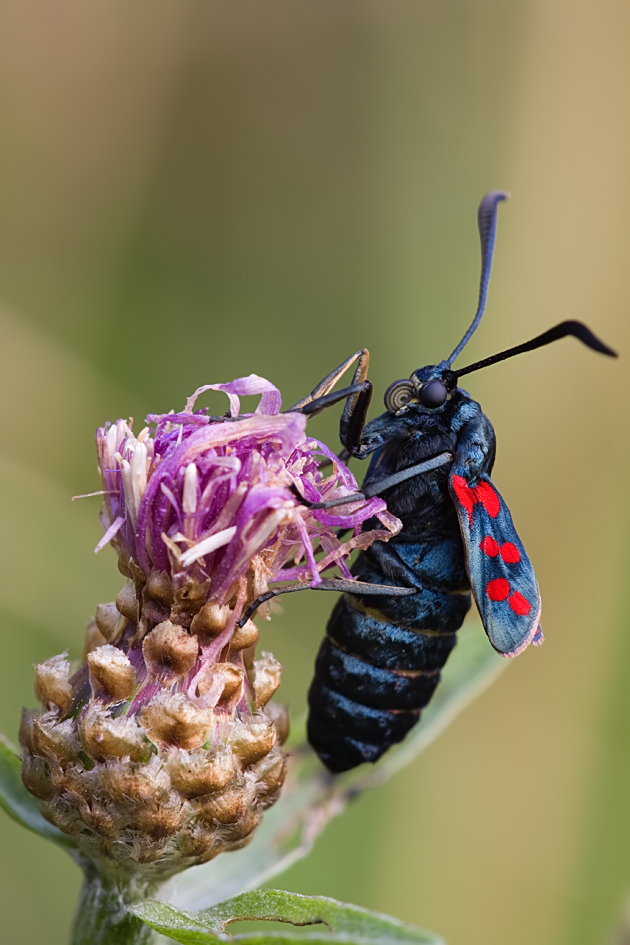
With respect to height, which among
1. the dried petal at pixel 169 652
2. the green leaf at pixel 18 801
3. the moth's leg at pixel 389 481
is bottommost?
the green leaf at pixel 18 801

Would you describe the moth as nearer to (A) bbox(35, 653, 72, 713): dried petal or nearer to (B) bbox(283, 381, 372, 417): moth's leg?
(B) bbox(283, 381, 372, 417): moth's leg

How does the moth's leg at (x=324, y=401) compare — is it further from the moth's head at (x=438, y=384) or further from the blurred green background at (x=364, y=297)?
the blurred green background at (x=364, y=297)

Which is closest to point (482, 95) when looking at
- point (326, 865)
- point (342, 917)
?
point (326, 865)

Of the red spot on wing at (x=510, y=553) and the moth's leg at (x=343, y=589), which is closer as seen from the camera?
the moth's leg at (x=343, y=589)

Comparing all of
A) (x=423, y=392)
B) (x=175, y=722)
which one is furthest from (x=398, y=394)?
(x=175, y=722)

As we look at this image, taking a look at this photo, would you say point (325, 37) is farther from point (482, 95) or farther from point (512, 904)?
point (512, 904)

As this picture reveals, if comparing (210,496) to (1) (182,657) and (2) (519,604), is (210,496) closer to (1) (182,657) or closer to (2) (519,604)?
(1) (182,657)

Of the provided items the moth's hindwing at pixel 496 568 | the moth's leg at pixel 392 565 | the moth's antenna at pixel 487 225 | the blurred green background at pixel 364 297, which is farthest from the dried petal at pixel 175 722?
the blurred green background at pixel 364 297
